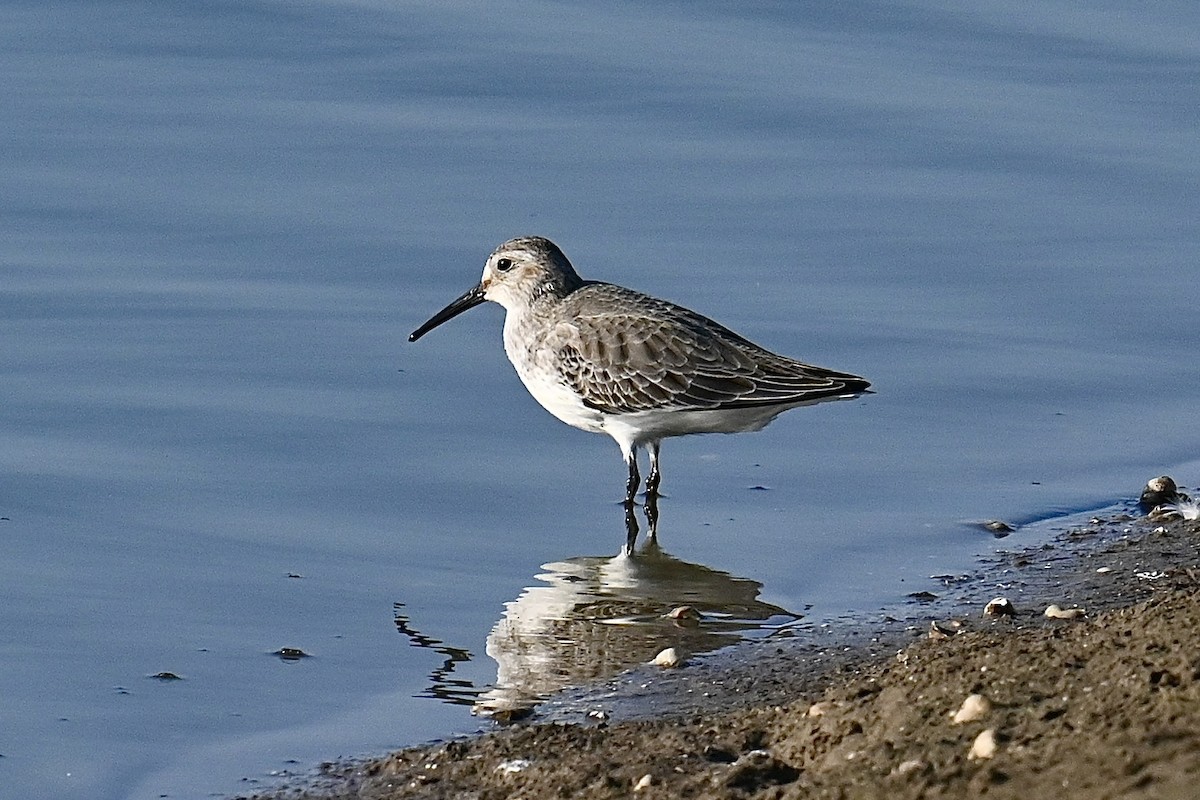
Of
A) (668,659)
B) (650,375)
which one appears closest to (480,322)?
(650,375)

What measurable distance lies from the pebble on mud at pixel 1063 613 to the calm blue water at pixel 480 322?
32.5 inches

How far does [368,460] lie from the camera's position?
8.65 metres

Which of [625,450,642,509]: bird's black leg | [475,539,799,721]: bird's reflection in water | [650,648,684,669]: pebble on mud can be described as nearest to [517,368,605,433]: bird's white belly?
[625,450,642,509]: bird's black leg

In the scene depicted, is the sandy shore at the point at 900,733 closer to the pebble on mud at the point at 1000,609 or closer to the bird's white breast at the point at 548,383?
the pebble on mud at the point at 1000,609

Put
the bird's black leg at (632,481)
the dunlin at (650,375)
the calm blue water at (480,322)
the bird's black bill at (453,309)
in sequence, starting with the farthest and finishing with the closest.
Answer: the bird's black bill at (453,309) → the dunlin at (650,375) → the bird's black leg at (632,481) → the calm blue water at (480,322)

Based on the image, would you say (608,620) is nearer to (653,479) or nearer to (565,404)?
(653,479)

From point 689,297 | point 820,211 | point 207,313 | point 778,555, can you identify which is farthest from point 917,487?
point 207,313

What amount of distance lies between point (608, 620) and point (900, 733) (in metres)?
2.58

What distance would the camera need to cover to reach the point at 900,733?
4.57 meters

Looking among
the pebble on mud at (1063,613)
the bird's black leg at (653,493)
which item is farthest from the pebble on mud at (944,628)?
the bird's black leg at (653,493)

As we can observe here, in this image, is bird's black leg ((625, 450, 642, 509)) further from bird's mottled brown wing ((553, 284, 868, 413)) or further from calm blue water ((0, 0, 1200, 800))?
bird's mottled brown wing ((553, 284, 868, 413))

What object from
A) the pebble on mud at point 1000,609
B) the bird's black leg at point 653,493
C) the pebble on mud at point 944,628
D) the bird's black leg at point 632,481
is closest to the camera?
the pebble on mud at point 944,628

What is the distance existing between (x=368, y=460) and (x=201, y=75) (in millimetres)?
4976

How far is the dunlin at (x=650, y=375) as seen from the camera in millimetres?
8609
